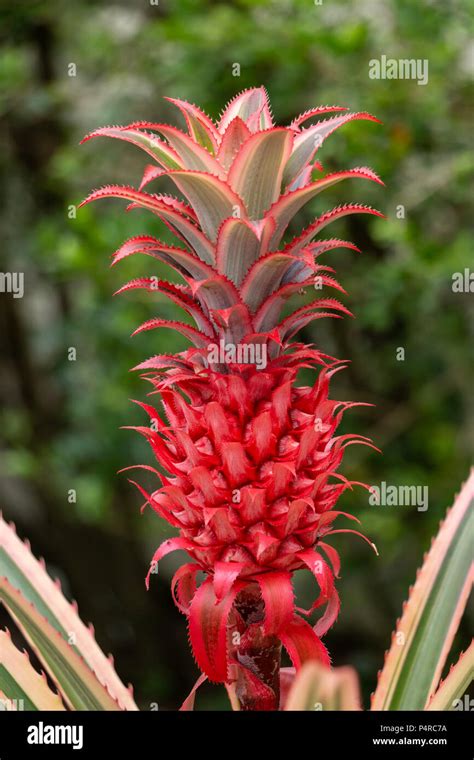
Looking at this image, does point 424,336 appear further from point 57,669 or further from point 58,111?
point 57,669

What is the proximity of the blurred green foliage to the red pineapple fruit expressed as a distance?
1.07m

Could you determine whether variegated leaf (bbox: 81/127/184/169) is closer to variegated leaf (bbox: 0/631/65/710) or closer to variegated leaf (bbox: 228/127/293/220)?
variegated leaf (bbox: 228/127/293/220)

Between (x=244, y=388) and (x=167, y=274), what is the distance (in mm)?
1377

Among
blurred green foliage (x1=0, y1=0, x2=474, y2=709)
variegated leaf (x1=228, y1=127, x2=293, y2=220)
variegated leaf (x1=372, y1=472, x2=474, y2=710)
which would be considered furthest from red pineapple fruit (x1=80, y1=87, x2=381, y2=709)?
blurred green foliage (x1=0, y1=0, x2=474, y2=709)

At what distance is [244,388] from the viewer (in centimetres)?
72

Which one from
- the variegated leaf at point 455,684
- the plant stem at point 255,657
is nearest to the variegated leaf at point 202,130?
the plant stem at point 255,657

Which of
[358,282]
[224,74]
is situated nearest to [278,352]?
[358,282]

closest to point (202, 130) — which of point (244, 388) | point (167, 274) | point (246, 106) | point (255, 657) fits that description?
point (246, 106)

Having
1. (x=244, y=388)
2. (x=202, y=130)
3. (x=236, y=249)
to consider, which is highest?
(x=202, y=130)

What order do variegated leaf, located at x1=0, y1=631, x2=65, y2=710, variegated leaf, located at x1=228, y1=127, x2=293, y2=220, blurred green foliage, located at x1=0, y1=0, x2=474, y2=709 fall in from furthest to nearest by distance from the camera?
blurred green foliage, located at x1=0, y1=0, x2=474, y2=709, variegated leaf, located at x1=0, y1=631, x2=65, y2=710, variegated leaf, located at x1=228, y1=127, x2=293, y2=220

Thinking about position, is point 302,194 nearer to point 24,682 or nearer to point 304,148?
point 304,148

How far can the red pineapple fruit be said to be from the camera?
2.30ft

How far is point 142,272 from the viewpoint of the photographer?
2.02 meters

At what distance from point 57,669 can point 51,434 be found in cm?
195
